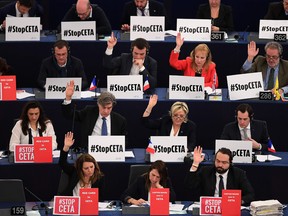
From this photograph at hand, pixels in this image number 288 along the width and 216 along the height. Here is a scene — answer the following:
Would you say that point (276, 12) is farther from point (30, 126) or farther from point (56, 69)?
point (30, 126)

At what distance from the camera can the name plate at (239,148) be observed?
11711 millimetres

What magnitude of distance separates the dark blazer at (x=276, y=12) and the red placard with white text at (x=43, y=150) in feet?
13.9

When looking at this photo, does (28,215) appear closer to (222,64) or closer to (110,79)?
(110,79)

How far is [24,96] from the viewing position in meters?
13.1

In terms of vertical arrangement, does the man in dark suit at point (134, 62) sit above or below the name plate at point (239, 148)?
above

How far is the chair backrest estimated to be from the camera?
1148 centimetres

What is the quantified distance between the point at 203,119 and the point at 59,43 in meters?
1.91

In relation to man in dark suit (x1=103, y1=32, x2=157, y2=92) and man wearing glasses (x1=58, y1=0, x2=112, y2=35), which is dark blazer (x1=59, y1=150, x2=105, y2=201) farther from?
man wearing glasses (x1=58, y1=0, x2=112, y2=35)

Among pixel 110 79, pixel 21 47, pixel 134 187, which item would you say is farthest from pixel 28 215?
pixel 21 47

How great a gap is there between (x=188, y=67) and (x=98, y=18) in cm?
172

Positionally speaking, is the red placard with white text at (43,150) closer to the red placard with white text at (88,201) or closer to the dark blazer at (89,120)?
the dark blazer at (89,120)

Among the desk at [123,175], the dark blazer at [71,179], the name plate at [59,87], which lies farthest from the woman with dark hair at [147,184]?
the name plate at [59,87]

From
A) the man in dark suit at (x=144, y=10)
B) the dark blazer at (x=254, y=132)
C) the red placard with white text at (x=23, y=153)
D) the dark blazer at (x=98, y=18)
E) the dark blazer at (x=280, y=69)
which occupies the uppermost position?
the man in dark suit at (x=144, y=10)

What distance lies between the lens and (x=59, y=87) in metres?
12.9
